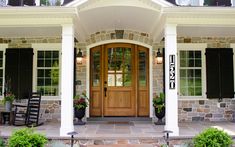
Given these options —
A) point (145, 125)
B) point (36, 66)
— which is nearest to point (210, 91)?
point (145, 125)

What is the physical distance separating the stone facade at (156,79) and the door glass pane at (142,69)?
12.8 inches

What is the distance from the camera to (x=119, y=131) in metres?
6.51

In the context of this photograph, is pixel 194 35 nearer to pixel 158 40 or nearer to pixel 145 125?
pixel 158 40

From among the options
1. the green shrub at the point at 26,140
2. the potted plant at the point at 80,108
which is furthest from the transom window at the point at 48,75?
the green shrub at the point at 26,140

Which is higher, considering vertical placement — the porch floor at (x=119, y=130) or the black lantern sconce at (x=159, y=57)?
the black lantern sconce at (x=159, y=57)

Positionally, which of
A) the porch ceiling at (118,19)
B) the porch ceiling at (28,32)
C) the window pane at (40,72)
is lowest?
the window pane at (40,72)

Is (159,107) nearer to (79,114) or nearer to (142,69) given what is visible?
(142,69)

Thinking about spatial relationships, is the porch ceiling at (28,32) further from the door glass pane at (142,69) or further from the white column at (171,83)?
the white column at (171,83)

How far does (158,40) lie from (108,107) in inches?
99.4

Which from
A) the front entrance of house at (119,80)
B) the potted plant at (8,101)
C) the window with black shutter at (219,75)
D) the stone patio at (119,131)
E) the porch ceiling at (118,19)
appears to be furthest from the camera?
the front entrance of house at (119,80)

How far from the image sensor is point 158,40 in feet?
26.6

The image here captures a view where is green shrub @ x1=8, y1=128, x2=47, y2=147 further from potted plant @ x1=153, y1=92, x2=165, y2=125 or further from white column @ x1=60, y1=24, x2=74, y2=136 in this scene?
potted plant @ x1=153, y1=92, x2=165, y2=125

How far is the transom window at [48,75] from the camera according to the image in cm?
835

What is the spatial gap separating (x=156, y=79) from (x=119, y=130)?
90.8 inches
